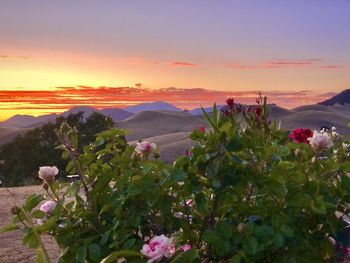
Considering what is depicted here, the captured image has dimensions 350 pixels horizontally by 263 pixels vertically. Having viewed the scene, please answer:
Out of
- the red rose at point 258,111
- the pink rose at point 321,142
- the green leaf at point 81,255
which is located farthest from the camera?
the red rose at point 258,111

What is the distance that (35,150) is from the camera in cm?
2361

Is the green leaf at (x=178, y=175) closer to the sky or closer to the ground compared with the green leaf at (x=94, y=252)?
closer to the sky

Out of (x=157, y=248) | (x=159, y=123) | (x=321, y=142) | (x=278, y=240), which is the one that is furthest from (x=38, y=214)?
(x=159, y=123)

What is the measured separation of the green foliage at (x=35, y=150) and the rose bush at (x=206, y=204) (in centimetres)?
1885

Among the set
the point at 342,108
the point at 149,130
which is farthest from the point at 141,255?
the point at 342,108

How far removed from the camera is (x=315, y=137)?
403 cm

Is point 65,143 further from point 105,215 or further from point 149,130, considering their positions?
point 149,130

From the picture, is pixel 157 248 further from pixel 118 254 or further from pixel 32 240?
pixel 32 240

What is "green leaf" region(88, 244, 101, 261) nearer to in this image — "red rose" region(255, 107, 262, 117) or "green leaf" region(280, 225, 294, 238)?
"green leaf" region(280, 225, 294, 238)

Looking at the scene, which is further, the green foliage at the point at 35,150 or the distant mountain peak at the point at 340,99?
the distant mountain peak at the point at 340,99

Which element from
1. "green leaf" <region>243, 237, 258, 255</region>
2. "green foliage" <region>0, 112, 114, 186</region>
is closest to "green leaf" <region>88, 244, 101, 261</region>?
"green leaf" <region>243, 237, 258, 255</region>

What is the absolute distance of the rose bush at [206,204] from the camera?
11.9ft

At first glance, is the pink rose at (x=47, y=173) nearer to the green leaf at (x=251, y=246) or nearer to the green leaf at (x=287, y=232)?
the green leaf at (x=251, y=246)

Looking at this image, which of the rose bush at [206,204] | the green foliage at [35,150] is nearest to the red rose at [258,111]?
the rose bush at [206,204]
